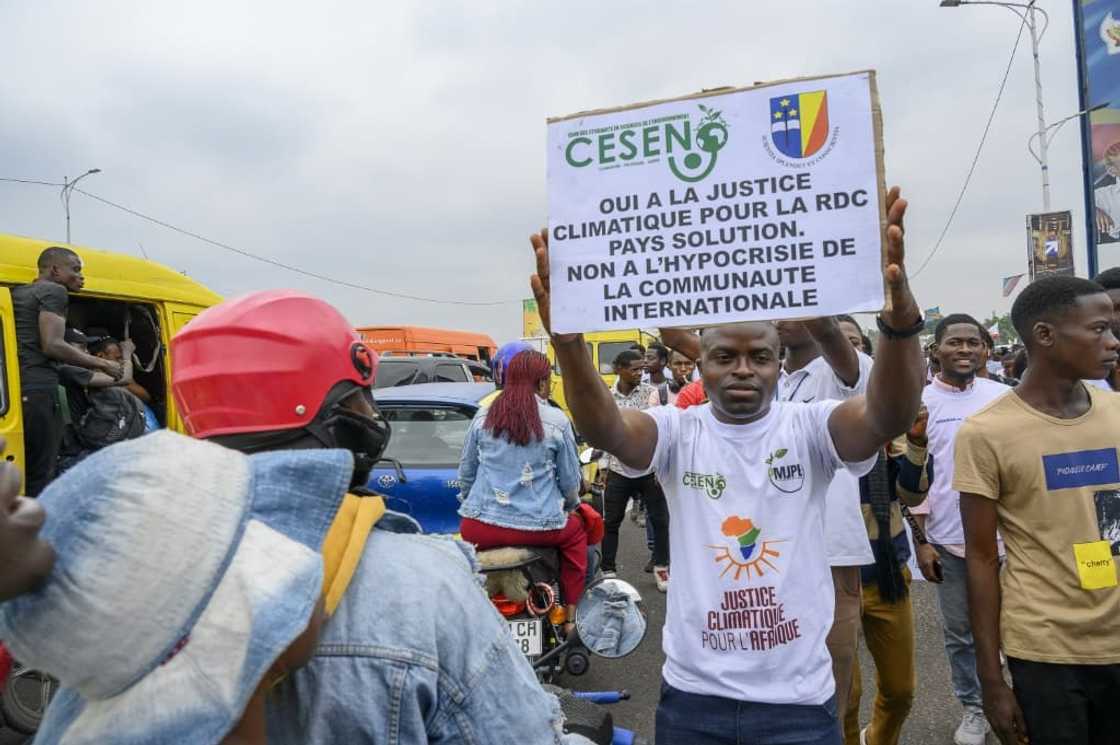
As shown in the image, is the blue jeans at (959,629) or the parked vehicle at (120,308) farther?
the parked vehicle at (120,308)

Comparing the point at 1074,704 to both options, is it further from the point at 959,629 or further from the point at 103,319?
the point at 103,319

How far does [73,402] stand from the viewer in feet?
17.1

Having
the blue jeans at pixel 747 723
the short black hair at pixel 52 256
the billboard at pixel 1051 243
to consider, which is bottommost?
the blue jeans at pixel 747 723

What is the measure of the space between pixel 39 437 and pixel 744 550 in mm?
4447

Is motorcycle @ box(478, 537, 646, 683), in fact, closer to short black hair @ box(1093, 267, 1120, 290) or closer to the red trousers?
the red trousers

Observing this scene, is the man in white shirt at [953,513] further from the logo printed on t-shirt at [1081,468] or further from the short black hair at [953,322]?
the logo printed on t-shirt at [1081,468]

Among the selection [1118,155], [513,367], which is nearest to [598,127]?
[513,367]

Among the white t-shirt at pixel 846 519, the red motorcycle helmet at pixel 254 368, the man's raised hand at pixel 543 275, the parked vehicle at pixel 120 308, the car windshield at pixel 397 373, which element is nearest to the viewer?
the red motorcycle helmet at pixel 254 368

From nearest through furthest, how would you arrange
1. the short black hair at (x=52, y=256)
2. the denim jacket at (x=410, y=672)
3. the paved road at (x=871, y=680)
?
the denim jacket at (x=410, y=672) → the paved road at (x=871, y=680) → the short black hair at (x=52, y=256)

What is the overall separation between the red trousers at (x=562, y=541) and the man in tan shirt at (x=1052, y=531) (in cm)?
214

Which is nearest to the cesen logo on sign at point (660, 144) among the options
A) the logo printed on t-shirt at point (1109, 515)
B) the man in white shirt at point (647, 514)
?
the logo printed on t-shirt at point (1109, 515)

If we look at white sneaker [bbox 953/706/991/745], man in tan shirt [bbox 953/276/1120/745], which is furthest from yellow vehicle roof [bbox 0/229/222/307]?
white sneaker [bbox 953/706/991/745]

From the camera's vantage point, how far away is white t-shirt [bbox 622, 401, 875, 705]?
2076 millimetres

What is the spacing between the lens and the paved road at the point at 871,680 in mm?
4035
